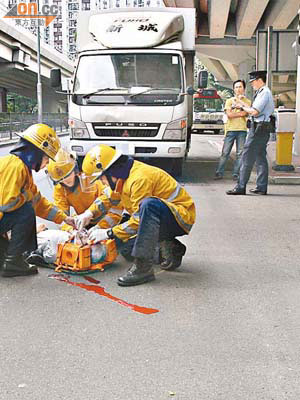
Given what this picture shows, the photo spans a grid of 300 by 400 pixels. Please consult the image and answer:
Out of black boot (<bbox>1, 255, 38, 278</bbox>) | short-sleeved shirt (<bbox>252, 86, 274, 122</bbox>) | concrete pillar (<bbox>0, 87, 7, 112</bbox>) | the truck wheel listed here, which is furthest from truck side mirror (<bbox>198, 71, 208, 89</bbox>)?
concrete pillar (<bbox>0, 87, 7, 112</bbox>)

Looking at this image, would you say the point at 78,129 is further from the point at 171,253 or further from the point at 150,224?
the point at 150,224

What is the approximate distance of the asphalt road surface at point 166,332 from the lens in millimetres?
3381

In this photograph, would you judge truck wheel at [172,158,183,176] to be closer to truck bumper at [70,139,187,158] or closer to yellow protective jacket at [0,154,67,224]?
truck bumper at [70,139,187,158]

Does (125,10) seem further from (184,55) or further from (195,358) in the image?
(195,358)

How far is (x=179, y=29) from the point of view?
13.0 m

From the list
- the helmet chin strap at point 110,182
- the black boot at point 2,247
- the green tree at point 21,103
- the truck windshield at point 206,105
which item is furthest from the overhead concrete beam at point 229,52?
the green tree at point 21,103

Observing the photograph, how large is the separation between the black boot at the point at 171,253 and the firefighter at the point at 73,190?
2.01 feet

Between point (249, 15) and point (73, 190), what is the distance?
2508 centimetres

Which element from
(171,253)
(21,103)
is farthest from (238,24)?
(21,103)

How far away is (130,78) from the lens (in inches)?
475

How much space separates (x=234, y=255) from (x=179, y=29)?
7839mm

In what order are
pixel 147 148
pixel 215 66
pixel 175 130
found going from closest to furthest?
pixel 175 130, pixel 147 148, pixel 215 66

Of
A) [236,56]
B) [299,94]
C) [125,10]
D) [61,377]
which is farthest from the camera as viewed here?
[236,56]

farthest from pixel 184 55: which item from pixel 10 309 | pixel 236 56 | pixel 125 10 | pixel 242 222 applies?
pixel 236 56
